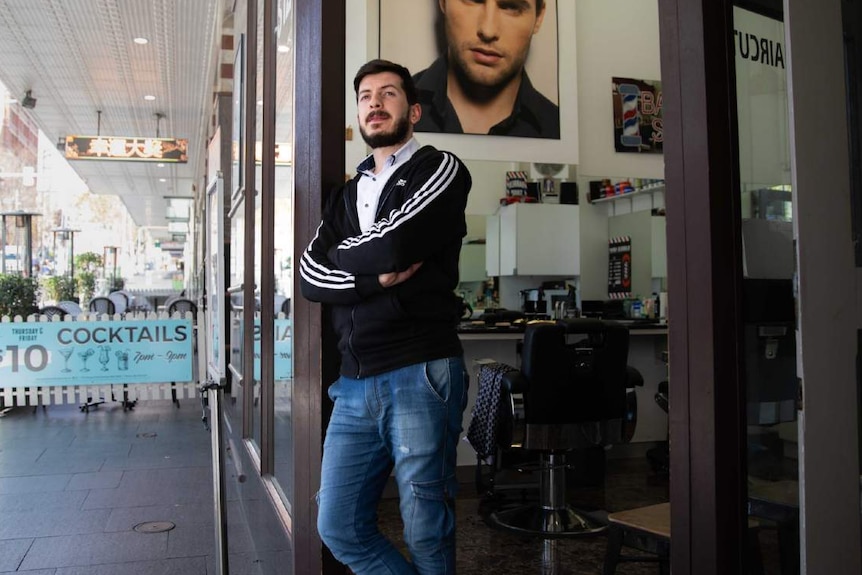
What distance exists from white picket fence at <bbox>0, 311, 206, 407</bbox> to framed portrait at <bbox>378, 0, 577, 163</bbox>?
11.5 feet

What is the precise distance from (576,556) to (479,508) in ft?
3.12

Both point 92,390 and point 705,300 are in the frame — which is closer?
point 705,300

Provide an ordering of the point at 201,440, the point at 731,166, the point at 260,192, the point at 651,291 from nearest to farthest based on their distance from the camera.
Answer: the point at 731,166 < the point at 260,192 < the point at 201,440 < the point at 651,291

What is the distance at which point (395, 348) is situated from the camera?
1.97 metres

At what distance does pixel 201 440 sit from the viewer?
6.68 m

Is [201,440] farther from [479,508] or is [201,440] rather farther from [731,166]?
[731,166]

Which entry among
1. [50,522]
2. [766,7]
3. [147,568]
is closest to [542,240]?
[50,522]

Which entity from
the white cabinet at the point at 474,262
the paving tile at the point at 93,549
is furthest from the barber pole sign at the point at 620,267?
the paving tile at the point at 93,549

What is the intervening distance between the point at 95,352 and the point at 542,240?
441 centimetres

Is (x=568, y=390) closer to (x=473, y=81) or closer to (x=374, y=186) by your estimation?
(x=374, y=186)

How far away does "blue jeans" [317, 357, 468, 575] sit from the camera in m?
1.95

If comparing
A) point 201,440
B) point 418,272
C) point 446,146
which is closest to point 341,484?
point 418,272

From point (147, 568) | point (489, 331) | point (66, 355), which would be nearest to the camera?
point (147, 568)

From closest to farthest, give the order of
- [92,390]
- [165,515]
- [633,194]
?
[165,515] → [92,390] → [633,194]
